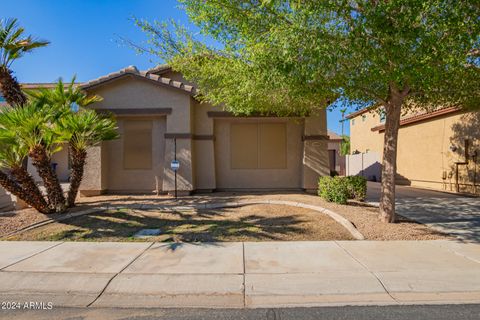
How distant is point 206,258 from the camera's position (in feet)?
19.3

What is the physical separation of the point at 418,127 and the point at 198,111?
11.6 meters

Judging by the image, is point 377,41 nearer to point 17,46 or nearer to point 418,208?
point 418,208

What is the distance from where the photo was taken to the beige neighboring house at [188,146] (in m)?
11.9

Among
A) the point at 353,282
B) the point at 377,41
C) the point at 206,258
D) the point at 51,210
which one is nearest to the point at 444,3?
the point at 377,41

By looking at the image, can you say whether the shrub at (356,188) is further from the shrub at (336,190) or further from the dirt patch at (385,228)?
the dirt patch at (385,228)

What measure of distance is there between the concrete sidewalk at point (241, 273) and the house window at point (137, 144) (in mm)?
5866

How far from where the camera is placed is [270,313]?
4074mm

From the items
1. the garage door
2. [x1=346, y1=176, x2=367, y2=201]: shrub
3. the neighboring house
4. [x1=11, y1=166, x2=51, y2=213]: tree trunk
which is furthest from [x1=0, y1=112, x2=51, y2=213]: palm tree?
the neighboring house

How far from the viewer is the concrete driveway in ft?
25.4

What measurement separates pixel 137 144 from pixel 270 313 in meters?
9.63

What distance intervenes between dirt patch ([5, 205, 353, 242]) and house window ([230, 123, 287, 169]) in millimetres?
3505

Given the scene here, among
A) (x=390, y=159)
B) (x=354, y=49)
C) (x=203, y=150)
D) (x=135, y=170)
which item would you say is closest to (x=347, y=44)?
(x=354, y=49)

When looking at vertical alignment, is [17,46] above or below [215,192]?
above

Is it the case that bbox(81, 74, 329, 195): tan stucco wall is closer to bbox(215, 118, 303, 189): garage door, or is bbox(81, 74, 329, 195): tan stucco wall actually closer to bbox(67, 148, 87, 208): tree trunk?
bbox(215, 118, 303, 189): garage door
